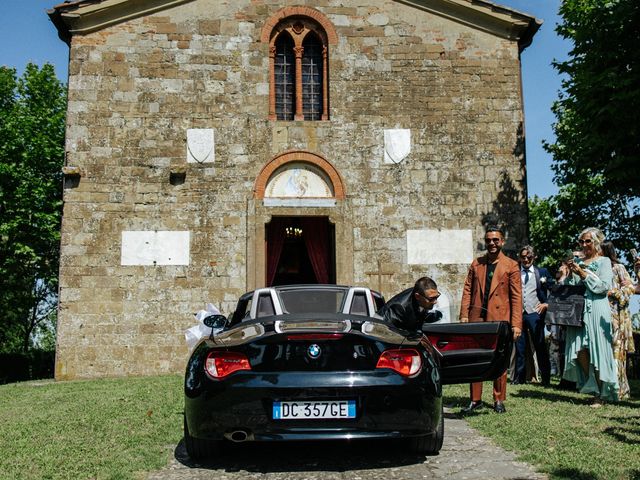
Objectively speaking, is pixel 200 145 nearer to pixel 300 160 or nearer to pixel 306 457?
pixel 300 160

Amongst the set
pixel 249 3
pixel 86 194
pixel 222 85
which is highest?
pixel 249 3

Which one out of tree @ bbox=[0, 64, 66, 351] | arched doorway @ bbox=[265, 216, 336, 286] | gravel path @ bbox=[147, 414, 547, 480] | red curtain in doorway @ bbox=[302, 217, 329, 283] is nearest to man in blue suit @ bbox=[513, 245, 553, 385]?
arched doorway @ bbox=[265, 216, 336, 286]

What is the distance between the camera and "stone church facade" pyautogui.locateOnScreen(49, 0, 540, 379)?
13570 millimetres

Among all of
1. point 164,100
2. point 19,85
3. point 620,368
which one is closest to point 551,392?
point 620,368

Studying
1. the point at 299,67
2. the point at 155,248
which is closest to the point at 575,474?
the point at 155,248

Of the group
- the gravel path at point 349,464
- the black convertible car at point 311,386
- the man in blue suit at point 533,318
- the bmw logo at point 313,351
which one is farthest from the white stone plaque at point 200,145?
the bmw logo at point 313,351

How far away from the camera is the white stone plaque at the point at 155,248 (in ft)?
44.6

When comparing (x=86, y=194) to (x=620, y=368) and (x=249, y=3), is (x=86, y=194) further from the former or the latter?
(x=620, y=368)

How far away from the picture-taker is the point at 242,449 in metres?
5.45

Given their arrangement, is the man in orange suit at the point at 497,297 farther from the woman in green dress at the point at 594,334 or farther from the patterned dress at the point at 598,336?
the patterned dress at the point at 598,336

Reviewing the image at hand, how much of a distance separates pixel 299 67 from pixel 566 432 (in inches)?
415

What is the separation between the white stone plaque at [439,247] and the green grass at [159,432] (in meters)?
4.28

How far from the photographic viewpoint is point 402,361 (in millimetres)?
4707

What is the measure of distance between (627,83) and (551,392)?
589cm
